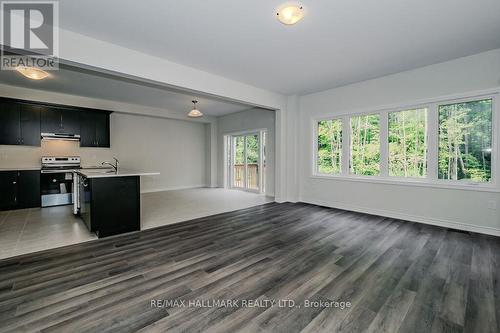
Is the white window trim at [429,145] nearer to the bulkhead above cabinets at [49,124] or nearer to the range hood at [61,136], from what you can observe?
the bulkhead above cabinets at [49,124]

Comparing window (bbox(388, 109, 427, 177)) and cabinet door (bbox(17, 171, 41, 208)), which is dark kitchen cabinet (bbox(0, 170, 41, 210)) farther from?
window (bbox(388, 109, 427, 177))

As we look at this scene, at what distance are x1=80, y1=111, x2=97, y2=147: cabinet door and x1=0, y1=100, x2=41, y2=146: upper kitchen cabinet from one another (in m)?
0.88

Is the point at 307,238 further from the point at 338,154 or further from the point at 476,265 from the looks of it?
the point at 338,154

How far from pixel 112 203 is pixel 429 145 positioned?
565 centimetres

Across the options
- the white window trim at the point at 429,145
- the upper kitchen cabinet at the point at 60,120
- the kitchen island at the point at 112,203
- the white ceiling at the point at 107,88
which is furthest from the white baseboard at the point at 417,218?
the upper kitchen cabinet at the point at 60,120

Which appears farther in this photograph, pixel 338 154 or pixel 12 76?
pixel 338 154

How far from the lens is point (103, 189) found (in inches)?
135

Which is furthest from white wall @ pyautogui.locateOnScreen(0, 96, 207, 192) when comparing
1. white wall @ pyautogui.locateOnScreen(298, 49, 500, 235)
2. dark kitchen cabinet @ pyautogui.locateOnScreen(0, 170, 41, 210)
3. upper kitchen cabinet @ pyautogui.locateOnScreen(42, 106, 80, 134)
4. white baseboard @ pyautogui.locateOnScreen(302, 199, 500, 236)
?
white baseboard @ pyautogui.locateOnScreen(302, 199, 500, 236)

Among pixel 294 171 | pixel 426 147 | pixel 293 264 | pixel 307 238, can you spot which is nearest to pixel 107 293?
Result: pixel 293 264

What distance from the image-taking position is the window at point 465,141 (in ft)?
11.8

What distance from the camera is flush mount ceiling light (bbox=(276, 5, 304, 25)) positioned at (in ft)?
7.84

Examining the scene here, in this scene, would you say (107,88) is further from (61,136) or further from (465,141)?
(465,141)

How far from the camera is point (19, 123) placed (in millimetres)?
5297

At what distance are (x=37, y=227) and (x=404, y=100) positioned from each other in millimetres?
7127
